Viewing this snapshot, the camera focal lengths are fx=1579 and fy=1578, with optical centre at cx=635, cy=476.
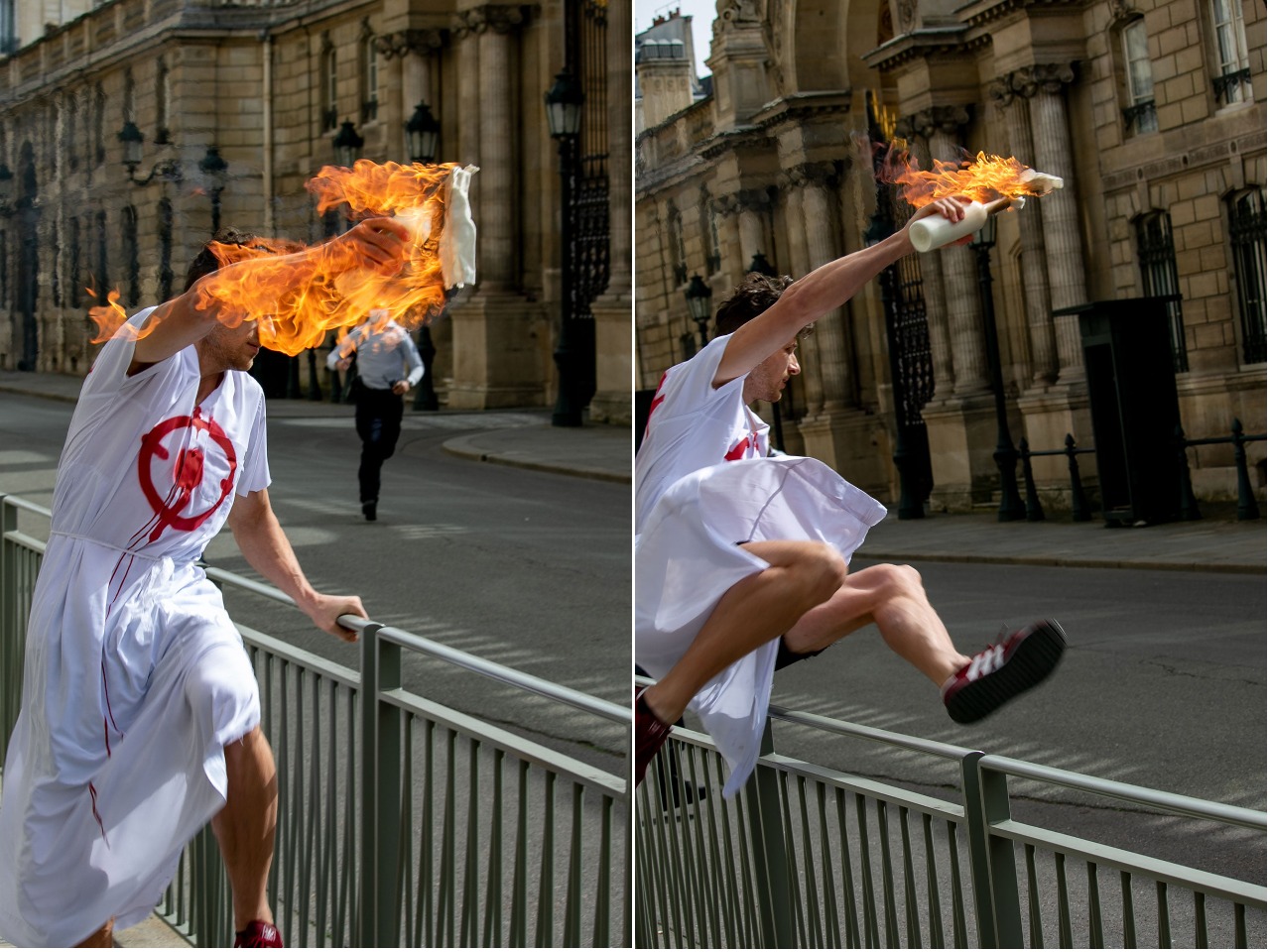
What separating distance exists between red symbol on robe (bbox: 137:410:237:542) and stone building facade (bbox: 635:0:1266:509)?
112 centimetres

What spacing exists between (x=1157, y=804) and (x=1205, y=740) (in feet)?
0.79

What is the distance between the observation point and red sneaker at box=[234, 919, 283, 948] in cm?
316

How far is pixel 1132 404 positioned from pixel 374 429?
1718mm

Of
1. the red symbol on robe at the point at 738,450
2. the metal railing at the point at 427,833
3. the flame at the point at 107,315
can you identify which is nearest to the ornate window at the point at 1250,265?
the red symbol on robe at the point at 738,450

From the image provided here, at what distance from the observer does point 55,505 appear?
3217mm

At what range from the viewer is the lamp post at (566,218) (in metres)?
3.52

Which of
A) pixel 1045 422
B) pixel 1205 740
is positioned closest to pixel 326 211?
pixel 1045 422

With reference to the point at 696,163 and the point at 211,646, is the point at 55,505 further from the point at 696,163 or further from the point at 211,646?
the point at 696,163

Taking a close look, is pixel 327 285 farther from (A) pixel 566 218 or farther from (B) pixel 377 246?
(A) pixel 566 218

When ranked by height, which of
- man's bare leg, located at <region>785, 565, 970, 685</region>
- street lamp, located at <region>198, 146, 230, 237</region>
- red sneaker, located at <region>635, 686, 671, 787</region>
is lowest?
red sneaker, located at <region>635, 686, 671, 787</region>

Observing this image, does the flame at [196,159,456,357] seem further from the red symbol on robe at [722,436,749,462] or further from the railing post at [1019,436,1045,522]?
the railing post at [1019,436,1045,522]

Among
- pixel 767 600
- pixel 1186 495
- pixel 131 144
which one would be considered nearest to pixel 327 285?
pixel 767 600

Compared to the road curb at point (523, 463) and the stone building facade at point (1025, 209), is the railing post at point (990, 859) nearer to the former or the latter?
the stone building facade at point (1025, 209)

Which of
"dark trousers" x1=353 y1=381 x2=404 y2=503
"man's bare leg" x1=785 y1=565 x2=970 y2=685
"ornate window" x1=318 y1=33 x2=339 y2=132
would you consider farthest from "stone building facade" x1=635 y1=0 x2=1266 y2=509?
"ornate window" x1=318 y1=33 x2=339 y2=132
